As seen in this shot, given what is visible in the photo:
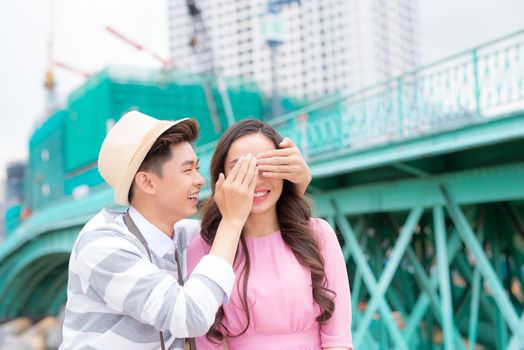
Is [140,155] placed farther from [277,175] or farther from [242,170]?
[277,175]

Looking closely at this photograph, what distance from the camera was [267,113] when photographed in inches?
→ 1261

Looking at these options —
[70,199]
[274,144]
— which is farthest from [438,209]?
[70,199]

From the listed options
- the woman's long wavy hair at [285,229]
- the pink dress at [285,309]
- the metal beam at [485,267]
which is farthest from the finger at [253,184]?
the metal beam at [485,267]

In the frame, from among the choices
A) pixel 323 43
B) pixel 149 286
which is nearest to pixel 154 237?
pixel 149 286

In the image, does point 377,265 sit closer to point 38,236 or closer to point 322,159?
point 322,159

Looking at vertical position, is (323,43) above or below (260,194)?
above

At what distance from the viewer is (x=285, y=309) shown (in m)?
1.76

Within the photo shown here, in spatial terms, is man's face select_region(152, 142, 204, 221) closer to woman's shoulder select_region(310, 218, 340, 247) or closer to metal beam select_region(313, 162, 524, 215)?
woman's shoulder select_region(310, 218, 340, 247)

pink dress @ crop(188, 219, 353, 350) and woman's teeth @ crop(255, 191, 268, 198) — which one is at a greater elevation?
woman's teeth @ crop(255, 191, 268, 198)

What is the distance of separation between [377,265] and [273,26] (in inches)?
571

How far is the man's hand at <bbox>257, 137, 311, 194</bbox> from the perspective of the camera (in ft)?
5.76

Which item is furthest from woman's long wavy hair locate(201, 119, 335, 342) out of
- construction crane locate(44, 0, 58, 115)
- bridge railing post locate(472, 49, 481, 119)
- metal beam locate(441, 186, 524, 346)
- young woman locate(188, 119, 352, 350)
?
construction crane locate(44, 0, 58, 115)

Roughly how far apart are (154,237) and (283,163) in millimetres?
541

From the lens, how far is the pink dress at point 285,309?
1767 mm
